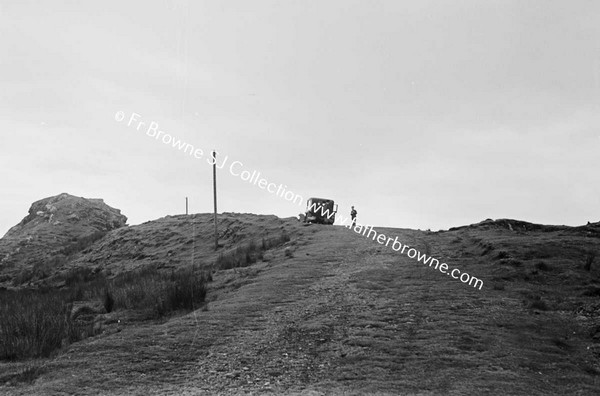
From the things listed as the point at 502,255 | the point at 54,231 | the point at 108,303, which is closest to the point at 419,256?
the point at 502,255

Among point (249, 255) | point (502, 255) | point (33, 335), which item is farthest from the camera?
point (249, 255)

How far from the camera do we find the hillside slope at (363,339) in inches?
299

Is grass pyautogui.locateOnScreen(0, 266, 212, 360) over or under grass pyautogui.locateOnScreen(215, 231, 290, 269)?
under

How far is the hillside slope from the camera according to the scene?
7590 mm

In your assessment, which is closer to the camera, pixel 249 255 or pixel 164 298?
→ pixel 164 298

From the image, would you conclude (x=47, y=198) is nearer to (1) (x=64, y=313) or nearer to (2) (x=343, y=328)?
(1) (x=64, y=313)

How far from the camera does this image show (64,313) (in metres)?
13.5

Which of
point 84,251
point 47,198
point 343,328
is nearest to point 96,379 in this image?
point 343,328

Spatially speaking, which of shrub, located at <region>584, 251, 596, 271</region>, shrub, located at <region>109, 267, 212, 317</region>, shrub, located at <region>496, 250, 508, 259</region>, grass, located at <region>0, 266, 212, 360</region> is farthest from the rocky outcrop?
shrub, located at <region>584, 251, 596, 271</region>

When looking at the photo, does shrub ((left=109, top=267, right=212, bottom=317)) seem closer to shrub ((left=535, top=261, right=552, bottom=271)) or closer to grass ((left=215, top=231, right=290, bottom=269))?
grass ((left=215, top=231, right=290, bottom=269))

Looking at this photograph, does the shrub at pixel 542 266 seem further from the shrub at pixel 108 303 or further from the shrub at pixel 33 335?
the shrub at pixel 33 335

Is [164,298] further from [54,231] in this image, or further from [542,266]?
[54,231]

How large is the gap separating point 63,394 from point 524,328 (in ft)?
29.5

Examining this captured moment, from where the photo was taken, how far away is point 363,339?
31.7 ft
